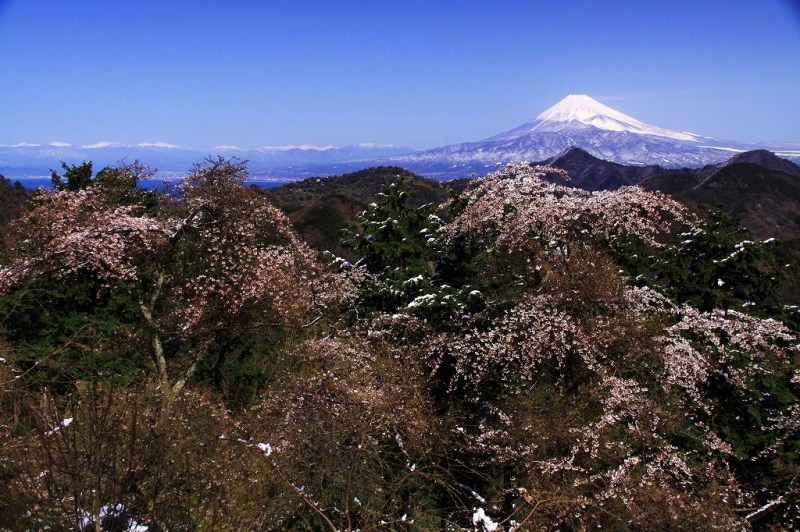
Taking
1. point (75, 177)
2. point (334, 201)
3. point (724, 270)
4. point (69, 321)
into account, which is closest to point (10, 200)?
point (75, 177)

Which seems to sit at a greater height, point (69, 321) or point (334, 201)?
point (334, 201)

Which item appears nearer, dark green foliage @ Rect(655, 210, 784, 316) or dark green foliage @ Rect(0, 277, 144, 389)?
dark green foliage @ Rect(0, 277, 144, 389)

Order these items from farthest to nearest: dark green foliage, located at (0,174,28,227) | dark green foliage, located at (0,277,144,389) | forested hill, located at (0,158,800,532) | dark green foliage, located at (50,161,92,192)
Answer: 1. dark green foliage, located at (0,174,28,227)
2. dark green foliage, located at (50,161,92,192)
3. dark green foliage, located at (0,277,144,389)
4. forested hill, located at (0,158,800,532)

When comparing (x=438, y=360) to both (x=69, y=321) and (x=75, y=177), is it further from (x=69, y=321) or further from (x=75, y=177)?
(x=75, y=177)

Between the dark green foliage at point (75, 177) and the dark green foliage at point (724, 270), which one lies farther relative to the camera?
the dark green foliage at point (75, 177)

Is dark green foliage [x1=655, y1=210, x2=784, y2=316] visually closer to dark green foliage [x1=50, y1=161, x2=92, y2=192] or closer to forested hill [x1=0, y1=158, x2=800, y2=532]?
forested hill [x1=0, y1=158, x2=800, y2=532]

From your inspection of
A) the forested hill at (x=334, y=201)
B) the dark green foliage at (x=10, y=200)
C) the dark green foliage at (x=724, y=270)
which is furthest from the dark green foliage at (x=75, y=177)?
the dark green foliage at (x=10, y=200)

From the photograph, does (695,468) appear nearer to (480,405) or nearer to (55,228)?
(480,405)

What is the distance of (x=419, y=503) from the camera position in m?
9.11

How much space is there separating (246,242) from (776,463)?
12.4m

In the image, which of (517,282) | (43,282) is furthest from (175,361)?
(517,282)

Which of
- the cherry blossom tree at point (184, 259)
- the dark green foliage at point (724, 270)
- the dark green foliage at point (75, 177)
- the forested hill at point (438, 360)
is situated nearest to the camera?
the forested hill at point (438, 360)

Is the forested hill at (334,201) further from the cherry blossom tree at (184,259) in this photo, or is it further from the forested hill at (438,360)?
the cherry blossom tree at (184,259)

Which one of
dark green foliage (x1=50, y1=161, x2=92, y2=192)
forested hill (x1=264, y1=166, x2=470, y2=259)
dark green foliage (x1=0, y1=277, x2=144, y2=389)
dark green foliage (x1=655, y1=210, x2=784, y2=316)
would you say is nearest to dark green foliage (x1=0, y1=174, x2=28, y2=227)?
forested hill (x1=264, y1=166, x2=470, y2=259)
